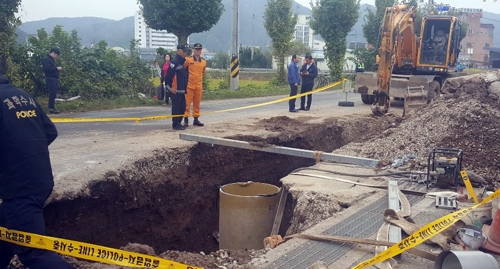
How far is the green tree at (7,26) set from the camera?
13.7m

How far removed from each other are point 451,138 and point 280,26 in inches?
892

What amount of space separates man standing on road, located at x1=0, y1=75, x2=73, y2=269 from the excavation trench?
7.88ft

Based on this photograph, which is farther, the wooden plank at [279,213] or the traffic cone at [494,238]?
the wooden plank at [279,213]

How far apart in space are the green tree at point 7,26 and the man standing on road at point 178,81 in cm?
611

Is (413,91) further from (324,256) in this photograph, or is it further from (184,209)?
(324,256)

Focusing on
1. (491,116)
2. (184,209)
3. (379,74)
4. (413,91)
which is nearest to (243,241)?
(184,209)

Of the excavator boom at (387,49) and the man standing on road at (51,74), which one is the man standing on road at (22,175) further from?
the excavator boom at (387,49)

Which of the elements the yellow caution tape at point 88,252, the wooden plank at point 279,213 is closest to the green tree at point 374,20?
the wooden plank at point 279,213

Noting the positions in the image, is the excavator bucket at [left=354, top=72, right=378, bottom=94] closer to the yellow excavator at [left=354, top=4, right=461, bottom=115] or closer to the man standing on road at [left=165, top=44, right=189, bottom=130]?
the yellow excavator at [left=354, top=4, right=461, bottom=115]

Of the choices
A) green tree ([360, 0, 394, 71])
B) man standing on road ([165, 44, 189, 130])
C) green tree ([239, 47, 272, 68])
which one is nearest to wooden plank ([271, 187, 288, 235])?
man standing on road ([165, 44, 189, 130])

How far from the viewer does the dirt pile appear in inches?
300

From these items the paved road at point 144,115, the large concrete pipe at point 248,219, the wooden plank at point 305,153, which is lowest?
the large concrete pipe at point 248,219

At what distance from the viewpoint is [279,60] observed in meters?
30.1

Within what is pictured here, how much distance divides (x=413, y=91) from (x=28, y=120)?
12.9 meters
